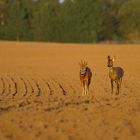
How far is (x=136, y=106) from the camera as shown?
547 inches

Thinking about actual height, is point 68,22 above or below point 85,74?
above

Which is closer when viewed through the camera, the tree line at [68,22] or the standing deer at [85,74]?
the standing deer at [85,74]

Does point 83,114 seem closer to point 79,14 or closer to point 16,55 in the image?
point 16,55

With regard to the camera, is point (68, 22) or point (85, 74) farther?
point (68, 22)

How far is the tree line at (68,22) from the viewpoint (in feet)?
236

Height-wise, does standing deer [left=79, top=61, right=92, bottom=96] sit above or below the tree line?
below

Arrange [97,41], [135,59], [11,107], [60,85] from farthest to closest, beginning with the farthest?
[97,41] < [135,59] < [60,85] < [11,107]

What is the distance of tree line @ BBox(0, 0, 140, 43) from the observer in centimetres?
7206

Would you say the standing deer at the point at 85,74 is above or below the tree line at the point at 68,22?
below

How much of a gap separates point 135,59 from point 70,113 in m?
35.1

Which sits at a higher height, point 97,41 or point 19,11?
point 19,11

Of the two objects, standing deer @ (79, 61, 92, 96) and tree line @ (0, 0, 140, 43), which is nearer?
standing deer @ (79, 61, 92, 96)

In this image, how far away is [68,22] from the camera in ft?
237

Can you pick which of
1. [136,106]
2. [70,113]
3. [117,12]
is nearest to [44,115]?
[70,113]
